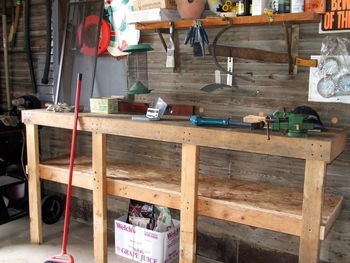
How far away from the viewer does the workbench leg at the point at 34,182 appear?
2.76 m

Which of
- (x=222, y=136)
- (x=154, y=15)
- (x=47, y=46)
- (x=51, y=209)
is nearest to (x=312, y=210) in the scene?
(x=222, y=136)

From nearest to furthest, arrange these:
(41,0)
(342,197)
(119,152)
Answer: (342,197)
(119,152)
(41,0)

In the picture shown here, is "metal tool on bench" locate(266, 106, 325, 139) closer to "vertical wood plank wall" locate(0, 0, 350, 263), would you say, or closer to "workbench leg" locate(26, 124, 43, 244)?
"vertical wood plank wall" locate(0, 0, 350, 263)

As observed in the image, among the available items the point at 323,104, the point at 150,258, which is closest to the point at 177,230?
the point at 150,258

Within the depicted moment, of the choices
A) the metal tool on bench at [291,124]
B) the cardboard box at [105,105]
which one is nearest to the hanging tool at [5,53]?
the cardboard box at [105,105]

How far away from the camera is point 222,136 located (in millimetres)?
1909

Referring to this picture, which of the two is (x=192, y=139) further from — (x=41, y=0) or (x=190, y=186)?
(x=41, y=0)

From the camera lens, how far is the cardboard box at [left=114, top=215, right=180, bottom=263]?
240cm

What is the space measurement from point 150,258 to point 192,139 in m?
0.91

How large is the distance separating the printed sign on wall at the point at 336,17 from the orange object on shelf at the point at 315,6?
80mm

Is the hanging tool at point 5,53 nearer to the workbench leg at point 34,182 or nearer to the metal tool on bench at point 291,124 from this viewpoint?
the workbench leg at point 34,182

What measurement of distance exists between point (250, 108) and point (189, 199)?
0.74 m

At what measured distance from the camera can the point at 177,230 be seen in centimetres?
251

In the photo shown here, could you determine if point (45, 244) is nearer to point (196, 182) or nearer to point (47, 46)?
point (196, 182)
